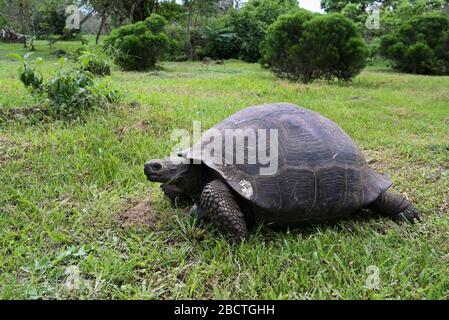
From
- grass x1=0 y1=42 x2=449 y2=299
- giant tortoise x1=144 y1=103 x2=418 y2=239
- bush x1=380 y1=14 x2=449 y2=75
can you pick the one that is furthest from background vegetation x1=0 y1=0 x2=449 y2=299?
bush x1=380 y1=14 x2=449 y2=75

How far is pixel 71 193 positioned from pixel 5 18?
20229mm

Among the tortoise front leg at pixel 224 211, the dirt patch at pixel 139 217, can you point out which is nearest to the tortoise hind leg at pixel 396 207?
the tortoise front leg at pixel 224 211

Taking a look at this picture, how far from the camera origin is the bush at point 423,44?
1424 centimetres

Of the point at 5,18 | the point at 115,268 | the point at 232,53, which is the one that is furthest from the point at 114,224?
the point at 5,18

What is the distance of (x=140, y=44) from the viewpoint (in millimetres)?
12344

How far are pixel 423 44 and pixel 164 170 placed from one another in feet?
44.8

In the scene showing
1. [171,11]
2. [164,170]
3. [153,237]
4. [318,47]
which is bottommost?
[153,237]

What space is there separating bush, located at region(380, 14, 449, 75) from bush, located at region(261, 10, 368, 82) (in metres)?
4.66

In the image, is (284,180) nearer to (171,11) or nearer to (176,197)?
(176,197)

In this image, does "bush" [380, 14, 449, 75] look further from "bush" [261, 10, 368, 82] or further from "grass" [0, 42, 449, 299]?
"grass" [0, 42, 449, 299]

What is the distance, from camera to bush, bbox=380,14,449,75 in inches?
561

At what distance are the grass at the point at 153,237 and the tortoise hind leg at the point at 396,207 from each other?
100mm

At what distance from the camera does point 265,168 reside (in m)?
2.55

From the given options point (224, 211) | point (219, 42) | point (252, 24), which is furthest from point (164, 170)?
point (252, 24)
